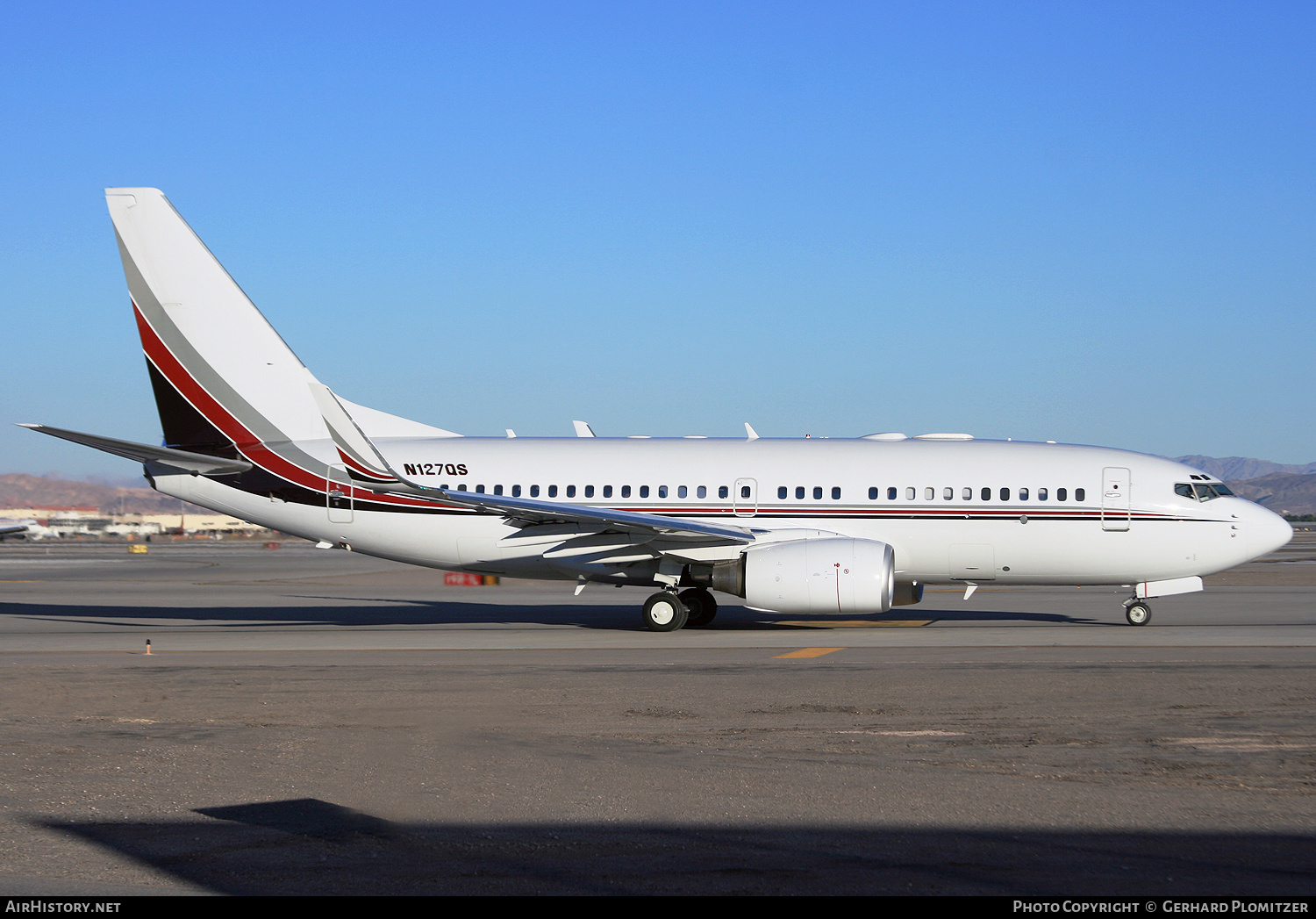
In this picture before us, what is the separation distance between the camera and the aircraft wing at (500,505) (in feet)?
72.6

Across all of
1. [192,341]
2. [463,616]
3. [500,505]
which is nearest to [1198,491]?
[500,505]

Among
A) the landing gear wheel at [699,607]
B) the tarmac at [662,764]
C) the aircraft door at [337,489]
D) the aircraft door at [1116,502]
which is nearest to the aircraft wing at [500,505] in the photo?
the aircraft door at [337,489]

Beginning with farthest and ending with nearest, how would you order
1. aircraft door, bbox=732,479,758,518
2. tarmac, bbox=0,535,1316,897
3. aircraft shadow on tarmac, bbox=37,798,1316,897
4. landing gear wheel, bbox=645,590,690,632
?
aircraft door, bbox=732,479,758,518, landing gear wheel, bbox=645,590,690,632, tarmac, bbox=0,535,1316,897, aircraft shadow on tarmac, bbox=37,798,1316,897

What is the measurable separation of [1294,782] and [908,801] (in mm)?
3266

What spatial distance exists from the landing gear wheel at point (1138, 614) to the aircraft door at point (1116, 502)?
5.94 ft

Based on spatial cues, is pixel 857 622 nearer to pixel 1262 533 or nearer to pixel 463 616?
pixel 1262 533

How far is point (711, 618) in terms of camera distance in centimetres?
2494

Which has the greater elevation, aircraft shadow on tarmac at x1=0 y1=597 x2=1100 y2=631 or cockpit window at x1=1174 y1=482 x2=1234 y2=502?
cockpit window at x1=1174 y1=482 x2=1234 y2=502

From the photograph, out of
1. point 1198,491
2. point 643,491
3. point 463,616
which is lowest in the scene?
point 463,616

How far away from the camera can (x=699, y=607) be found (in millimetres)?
24688

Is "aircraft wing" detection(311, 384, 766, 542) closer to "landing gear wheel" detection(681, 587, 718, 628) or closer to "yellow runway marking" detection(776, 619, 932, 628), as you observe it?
"landing gear wheel" detection(681, 587, 718, 628)

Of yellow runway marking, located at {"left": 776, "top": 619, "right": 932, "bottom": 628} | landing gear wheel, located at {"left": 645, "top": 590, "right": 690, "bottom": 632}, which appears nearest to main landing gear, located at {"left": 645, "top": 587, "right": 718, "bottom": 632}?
landing gear wheel, located at {"left": 645, "top": 590, "right": 690, "bottom": 632}

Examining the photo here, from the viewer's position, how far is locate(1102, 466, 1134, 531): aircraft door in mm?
23875

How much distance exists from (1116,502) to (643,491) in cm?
979
